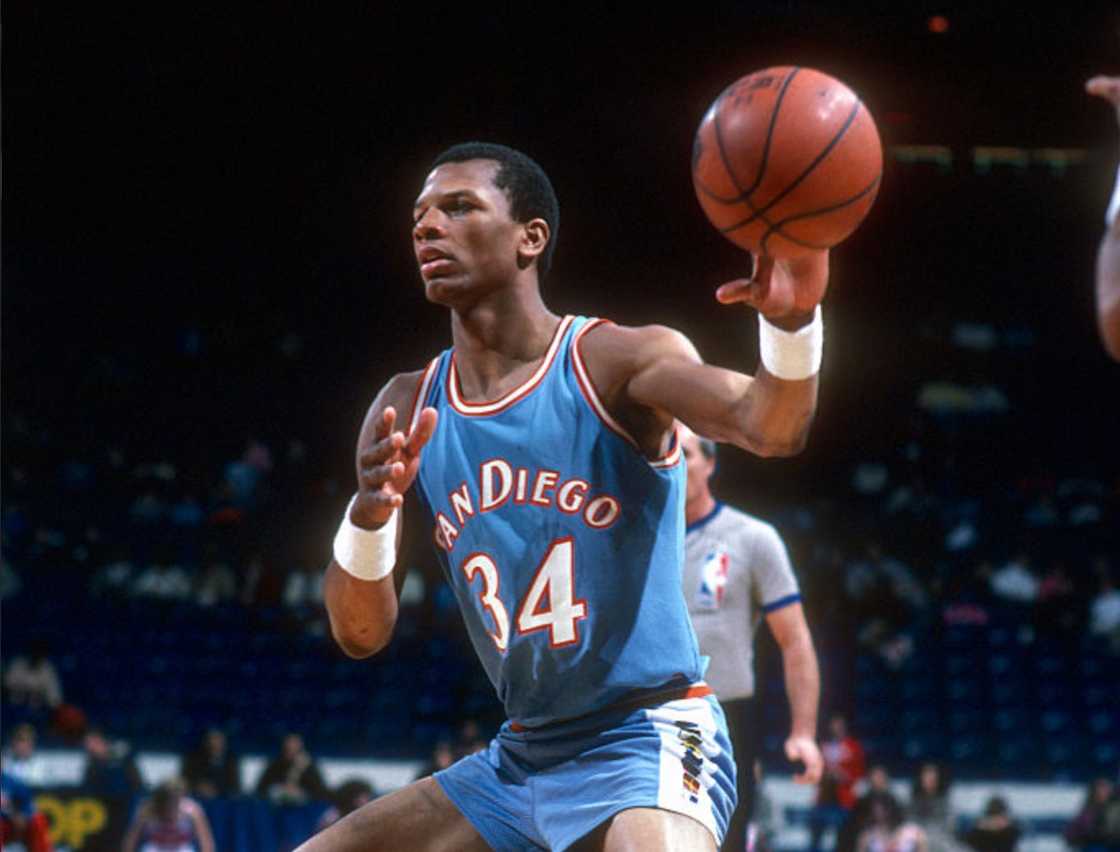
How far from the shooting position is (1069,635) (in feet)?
45.4

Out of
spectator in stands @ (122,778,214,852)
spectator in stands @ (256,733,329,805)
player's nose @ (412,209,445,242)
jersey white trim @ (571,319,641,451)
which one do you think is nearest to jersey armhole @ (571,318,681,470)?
jersey white trim @ (571,319,641,451)

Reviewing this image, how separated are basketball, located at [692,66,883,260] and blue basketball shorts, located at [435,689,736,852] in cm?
100

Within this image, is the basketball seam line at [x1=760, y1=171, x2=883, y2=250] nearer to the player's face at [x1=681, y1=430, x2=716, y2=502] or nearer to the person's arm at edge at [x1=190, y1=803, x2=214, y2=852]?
the player's face at [x1=681, y1=430, x2=716, y2=502]

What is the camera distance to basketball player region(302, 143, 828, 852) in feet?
10.7

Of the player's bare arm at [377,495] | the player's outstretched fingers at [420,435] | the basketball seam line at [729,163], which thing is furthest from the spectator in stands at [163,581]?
the basketball seam line at [729,163]

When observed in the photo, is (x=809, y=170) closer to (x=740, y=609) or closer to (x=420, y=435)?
(x=420, y=435)

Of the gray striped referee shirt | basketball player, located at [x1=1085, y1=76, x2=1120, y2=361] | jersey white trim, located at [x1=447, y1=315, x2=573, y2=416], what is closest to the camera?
basketball player, located at [x1=1085, y1=76, x2=1120, y2=361]

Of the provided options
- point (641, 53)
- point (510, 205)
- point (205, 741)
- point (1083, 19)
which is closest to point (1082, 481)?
point (1083, 19)

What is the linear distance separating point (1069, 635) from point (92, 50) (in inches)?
444

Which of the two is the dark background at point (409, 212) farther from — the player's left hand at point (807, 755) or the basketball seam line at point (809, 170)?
the basketball seam line at point (809, 170)

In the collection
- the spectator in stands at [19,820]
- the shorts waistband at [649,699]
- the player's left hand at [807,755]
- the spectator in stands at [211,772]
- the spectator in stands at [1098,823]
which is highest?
the shorts waistband at [649,699]

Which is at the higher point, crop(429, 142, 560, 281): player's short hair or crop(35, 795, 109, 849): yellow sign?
crop(429, 142, 560, 281): player's short hair

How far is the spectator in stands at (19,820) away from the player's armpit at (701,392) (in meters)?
6.59

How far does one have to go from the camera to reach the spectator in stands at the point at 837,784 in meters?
11.3
